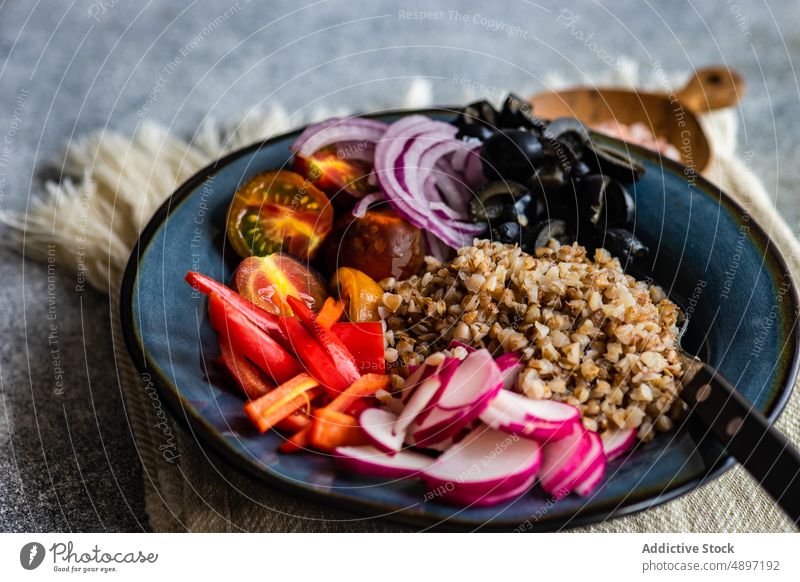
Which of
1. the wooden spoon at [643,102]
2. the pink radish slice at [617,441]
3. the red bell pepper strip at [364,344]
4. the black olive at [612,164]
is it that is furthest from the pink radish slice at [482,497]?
the wooden spoon at [643,102]

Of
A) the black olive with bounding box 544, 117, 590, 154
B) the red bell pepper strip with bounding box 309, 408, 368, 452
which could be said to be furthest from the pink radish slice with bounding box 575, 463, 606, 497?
the black olive with bounding box 544, 117, 590, 154

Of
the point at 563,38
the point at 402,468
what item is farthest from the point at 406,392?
the point at 563,38

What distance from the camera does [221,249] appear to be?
1.19m

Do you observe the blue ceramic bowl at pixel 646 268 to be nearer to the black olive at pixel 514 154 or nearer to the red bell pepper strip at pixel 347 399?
the red bell pepper strip at pixel 347 399

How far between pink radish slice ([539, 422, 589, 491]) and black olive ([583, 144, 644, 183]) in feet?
1.70

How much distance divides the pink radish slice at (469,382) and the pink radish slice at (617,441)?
0.15 metres

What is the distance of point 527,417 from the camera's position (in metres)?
0.85

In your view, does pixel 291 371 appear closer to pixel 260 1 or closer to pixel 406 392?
pixel 406 392

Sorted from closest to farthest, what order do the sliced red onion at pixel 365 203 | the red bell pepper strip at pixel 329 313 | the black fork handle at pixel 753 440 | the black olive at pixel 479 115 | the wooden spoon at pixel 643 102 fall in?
1. the black fork handle at pixel 753 440
2. the red bell pepper strip at pixel 329 313
3. the sliced red onion at pixel 365 203
4. the black olive at pixel 479 115
5. the wooden spoon at pixel 643 102

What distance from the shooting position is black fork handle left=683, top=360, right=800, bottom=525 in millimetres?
797

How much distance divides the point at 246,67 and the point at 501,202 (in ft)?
3.54

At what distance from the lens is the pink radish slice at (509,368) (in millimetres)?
945

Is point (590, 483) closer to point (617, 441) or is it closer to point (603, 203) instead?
point (617, 441)

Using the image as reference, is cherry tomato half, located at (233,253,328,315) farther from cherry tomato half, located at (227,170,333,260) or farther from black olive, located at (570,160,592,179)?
black olive, located at (570,160,592,179)
